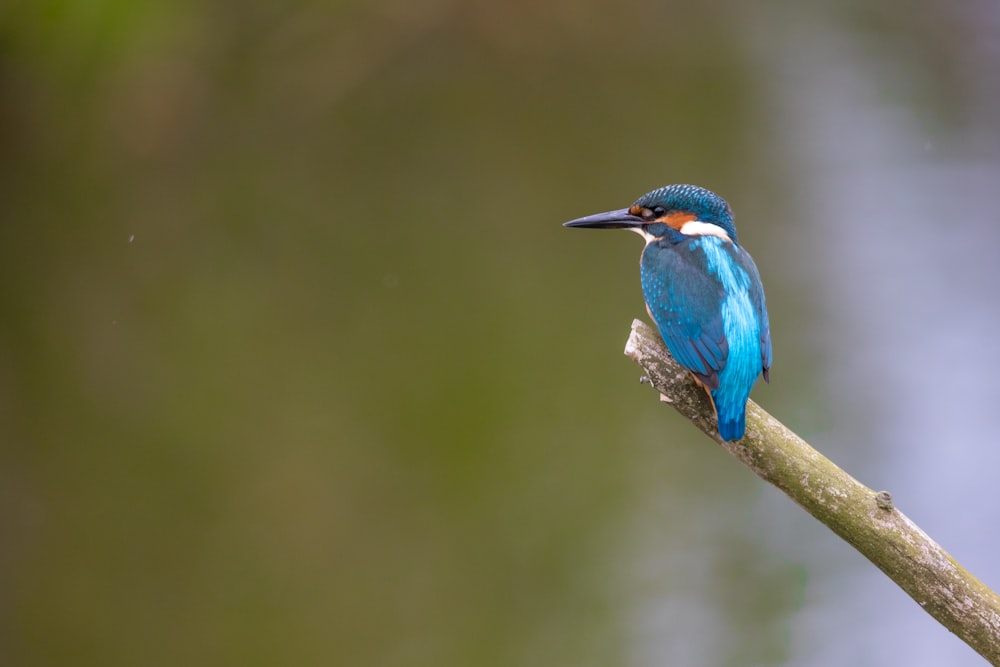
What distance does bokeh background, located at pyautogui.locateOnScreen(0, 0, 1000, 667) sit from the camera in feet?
9.74

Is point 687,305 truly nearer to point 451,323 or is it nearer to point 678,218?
point 678,218

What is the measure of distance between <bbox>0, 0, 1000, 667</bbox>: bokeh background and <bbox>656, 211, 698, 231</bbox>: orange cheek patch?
4.83 feet

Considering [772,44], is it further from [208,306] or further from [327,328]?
[208,306]

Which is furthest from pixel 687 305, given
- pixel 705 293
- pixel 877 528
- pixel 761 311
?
pixel 877 528

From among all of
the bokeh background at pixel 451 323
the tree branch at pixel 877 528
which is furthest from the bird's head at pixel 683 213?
the bokeh background at pixel 451 323

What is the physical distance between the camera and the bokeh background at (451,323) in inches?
117

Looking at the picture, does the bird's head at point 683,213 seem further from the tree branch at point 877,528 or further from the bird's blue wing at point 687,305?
the tree branch at point 877,528

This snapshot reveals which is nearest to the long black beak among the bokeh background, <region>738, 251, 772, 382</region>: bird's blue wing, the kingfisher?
the kingfisher

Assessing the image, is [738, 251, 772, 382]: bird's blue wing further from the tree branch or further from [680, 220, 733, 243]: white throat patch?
the tree branch

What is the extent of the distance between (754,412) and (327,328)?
7.92ft

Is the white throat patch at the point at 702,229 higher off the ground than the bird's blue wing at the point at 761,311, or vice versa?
the white throat patch at the point at 702,229

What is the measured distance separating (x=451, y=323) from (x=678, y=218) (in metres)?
Answer: 1.92

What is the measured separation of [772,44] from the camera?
15.5ft

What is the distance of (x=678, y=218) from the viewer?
183 centimetres
